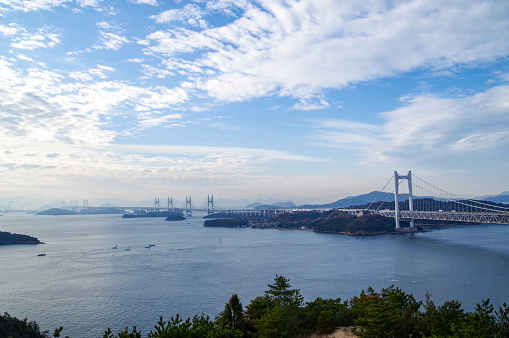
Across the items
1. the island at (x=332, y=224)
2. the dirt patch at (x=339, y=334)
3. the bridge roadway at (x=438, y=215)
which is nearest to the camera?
the dirt patch at (x=339, y=334)

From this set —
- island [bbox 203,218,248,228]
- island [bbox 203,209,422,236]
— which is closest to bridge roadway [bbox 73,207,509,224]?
island [bbox 203,209,422,236]

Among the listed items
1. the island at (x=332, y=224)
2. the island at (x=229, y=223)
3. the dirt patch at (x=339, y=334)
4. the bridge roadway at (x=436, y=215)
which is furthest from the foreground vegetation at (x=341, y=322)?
the island at (x=229, y=223)

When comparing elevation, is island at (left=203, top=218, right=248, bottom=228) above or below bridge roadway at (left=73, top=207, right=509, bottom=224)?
below

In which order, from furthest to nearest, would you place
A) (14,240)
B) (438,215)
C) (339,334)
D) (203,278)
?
1. (438,215)
2. (14,240)
3. (203,278)
4. (339,334)

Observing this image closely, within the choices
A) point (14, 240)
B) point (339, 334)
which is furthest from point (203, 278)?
point (14, 240)

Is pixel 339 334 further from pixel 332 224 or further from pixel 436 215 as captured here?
pixel 332 224

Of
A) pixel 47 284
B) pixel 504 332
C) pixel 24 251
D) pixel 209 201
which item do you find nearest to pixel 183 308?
pixel 47 284

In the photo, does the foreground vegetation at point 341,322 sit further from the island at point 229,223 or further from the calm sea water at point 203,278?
the island at point 229,223

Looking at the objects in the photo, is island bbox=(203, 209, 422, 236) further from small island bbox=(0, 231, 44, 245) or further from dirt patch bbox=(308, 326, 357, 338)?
dirt patch bbox=(308, 326, 357, 338)

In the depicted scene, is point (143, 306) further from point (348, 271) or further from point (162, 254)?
point (162, 254)
